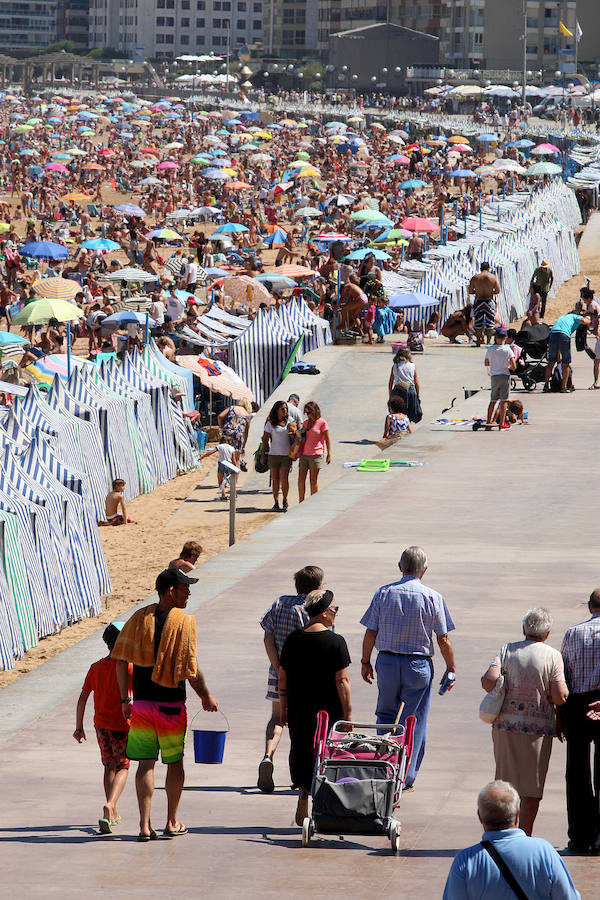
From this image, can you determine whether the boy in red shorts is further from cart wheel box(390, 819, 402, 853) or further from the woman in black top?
cart wheel box(390, 819, 402, 853)

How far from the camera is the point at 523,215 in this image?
39406 mm

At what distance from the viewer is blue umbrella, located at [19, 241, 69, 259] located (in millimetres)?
34312

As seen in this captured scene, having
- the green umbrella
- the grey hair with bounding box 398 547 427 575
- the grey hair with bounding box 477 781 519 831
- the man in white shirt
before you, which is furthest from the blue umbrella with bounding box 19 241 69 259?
the grey hair with bounding box 477 781 519 831

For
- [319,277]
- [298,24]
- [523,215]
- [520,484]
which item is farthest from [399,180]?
[298,24]

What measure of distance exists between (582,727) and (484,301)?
20.2 meters

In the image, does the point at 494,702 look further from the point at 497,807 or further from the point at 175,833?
the point at 497,807

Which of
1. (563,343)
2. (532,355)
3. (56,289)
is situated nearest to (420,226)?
(56,289)

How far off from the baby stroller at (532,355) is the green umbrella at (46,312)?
7.03 m

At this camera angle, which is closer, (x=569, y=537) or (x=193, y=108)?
(x=569, y=537)

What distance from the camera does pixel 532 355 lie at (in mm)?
22391

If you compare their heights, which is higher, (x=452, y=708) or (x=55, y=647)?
(x=452, y=708)

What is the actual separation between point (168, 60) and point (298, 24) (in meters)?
17.6

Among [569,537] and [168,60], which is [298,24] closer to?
[168,60]

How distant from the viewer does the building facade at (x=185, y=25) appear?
181 m
